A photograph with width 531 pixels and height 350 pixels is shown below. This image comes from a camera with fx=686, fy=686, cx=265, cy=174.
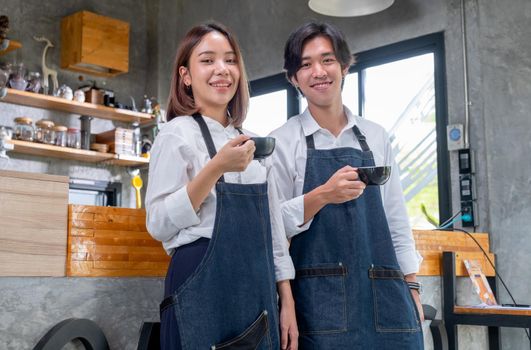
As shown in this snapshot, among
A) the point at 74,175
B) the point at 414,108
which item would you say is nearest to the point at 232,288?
the point at 414,108

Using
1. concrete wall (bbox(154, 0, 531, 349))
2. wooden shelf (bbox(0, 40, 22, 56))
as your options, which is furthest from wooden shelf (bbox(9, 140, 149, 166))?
concrete wall (bbox(154, 0, 531, 349))

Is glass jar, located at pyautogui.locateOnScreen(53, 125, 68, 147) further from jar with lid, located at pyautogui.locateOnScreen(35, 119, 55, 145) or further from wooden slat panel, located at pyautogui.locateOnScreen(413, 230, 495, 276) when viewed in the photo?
wooden slat panel, located at pyautogui.locateOnScreen(413, 230, 495, 276)

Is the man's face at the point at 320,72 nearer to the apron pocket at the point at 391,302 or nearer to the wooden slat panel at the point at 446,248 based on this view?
the apron pocket at the point at 391,302

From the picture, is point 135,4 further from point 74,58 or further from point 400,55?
point 400,55

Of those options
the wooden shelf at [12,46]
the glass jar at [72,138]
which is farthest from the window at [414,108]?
the wooden shelf at [12,46]

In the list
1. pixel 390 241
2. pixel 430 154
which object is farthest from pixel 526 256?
pixel 390 241

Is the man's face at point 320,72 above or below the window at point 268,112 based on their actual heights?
below

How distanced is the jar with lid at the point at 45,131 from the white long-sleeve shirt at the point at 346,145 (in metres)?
4.39

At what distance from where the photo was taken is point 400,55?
5.20 metres

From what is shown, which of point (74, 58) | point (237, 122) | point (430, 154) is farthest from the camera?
point (74, 58)

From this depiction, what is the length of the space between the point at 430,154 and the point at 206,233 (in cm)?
372

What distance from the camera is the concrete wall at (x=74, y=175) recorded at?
1729mm

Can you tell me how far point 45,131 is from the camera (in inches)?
234

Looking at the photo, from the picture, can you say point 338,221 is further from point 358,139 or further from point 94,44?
point 94,44
